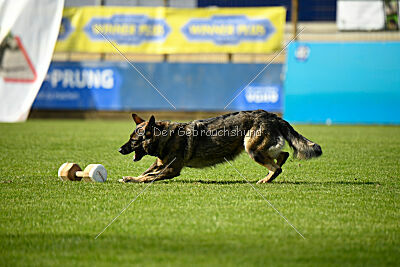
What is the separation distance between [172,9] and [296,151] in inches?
627

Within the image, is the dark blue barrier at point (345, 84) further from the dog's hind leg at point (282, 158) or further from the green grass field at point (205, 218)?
the dog's hind leg at point (282, 158)

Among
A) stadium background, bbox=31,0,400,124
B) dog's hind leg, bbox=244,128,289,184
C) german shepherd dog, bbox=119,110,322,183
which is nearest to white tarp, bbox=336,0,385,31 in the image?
stadium background, bbox=31,0,400,124

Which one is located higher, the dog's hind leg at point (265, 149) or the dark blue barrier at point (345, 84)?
the dog's hind leg at point (265, 149)

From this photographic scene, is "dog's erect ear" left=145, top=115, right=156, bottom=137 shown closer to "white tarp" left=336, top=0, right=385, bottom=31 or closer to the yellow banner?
the yellow banner

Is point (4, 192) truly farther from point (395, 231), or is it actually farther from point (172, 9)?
point (172, 9)

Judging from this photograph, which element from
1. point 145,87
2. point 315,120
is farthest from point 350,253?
point 145,87

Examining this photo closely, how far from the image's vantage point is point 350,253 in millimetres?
3900

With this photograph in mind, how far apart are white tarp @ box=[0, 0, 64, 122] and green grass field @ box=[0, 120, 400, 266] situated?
7.35 meters

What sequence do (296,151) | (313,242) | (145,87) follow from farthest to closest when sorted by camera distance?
(145,87) → (296,151) → (313,242)

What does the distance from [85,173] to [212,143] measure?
61.4 inches

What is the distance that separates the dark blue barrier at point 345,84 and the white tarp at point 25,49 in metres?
8.15

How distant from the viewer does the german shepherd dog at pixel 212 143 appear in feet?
22.7

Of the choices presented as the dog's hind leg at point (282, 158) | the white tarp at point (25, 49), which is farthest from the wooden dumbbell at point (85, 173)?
the white tarp at point (25, 49)

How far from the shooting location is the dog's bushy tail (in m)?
6.95
